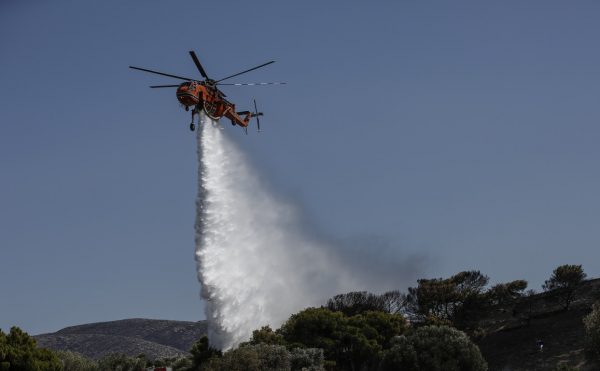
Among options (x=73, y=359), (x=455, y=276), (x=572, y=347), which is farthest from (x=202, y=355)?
(x=455, y=276)

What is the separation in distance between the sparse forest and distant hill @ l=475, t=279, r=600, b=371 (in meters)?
0.32

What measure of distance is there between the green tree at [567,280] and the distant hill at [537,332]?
99 centimetres

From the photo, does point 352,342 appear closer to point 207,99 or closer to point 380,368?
point 380,368

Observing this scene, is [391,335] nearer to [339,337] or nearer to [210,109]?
[339,337]

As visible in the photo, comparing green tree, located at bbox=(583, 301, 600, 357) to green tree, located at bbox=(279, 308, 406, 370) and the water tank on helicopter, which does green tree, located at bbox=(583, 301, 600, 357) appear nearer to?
green tree, located at bbox=(279, 308, 406, 370)

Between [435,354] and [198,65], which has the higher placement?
[198,65]

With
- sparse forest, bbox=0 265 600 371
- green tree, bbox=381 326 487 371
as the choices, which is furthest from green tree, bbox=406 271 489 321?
green tree, bbox=381 326 487 371

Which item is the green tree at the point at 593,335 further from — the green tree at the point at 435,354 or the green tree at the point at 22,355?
the green tree at the point at 22,355

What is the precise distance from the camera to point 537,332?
98.6 m

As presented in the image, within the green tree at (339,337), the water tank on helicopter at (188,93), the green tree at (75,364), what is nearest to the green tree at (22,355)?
the green tree at (75,364)

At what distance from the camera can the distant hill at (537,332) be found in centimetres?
8819

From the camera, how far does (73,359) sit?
265 ft

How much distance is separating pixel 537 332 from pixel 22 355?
6375 centimetres

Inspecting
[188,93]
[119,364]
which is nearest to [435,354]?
[119,364]
